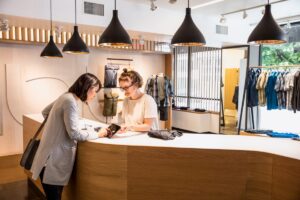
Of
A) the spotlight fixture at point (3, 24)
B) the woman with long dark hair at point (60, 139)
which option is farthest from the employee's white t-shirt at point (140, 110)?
the spotlight fixture at point (3, 24)

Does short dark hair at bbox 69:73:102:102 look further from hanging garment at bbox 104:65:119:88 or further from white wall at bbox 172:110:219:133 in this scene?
white wall at bbox 172:110:219:133

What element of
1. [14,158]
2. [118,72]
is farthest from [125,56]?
[14,158]

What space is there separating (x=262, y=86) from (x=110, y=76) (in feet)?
10.6

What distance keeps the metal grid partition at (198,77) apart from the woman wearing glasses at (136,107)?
457 centimetres

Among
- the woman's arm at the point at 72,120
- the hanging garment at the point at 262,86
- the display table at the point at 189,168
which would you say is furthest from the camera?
the hanging garment at the point at 262,86

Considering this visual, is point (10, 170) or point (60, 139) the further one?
point (10, 170)

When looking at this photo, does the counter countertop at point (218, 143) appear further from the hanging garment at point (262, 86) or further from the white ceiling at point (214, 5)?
the white ceiling at point (214, 5)

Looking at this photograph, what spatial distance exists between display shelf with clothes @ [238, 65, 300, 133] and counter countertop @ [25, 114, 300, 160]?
2538 millimetres

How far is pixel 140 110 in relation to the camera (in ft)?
9.69

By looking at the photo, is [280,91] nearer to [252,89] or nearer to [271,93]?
[271,93]

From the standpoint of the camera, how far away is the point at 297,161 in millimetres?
1900

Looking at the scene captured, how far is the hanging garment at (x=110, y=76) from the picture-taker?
622 cm

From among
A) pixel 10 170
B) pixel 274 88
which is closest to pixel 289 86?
pixel 274 88

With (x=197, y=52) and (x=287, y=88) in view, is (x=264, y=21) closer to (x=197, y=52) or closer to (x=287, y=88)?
(x=287, y=88)
